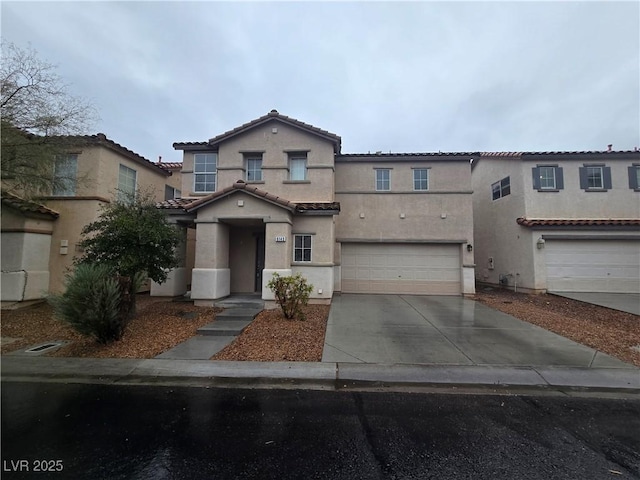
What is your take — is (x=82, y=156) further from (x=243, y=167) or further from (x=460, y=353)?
(x=460, y=353)

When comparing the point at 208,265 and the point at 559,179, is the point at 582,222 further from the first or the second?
the point at 208,265

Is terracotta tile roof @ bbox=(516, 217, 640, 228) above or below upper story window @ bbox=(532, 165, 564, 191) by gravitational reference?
below

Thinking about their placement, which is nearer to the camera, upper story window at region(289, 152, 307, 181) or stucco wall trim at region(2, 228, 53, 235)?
stucco wall trim at region(2, 228, 53, 235)

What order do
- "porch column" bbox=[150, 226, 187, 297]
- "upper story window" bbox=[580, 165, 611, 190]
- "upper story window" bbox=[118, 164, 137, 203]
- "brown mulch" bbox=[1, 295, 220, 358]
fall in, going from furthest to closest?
"upper story window" bbox=[580, 165, 611, 190], "upper story window" bbox=[118, 164, 137, 203], "porch column" bbox=[150, 226, 187, 297], "brown mulch" bbox=[1, 295, 220, 358]

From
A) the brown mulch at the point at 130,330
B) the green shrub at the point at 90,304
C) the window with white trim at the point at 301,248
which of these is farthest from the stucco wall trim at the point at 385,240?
the green shrub at the point at 90,304

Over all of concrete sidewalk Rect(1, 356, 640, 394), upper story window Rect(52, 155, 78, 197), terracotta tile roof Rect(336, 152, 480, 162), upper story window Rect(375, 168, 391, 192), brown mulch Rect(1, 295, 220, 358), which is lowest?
concrete sidewalk Rect(1, 356, 640, 394)

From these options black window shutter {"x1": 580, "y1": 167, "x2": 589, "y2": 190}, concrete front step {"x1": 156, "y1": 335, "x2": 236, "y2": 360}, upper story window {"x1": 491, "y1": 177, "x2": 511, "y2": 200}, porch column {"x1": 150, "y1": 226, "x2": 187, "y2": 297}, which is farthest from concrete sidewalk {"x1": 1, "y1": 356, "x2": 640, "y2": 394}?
black window shutter {"x1": 580, "y1": 167, "x2": 589, "y2": 190}

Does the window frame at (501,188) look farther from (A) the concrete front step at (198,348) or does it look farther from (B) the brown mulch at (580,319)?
(A) the concrete front step at (198,348)

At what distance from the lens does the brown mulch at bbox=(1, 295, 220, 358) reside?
6.02m

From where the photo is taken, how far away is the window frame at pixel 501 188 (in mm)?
15250

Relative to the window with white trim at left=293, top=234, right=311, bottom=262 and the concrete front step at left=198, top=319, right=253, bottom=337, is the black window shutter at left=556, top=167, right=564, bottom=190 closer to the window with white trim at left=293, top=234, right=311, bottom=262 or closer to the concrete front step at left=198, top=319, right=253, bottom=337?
the window with white trim at left=293, top=234, right=311, bottom=262

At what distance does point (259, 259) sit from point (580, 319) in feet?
36.2

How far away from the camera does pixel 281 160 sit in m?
12.6

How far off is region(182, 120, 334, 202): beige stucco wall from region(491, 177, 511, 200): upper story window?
9683mm
